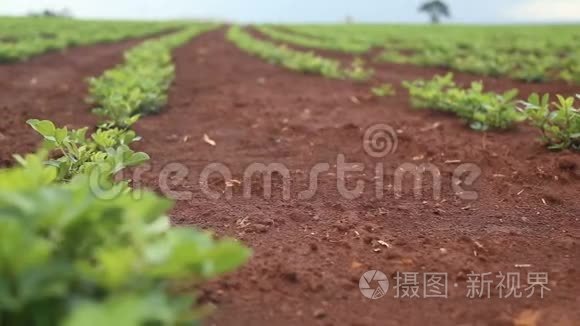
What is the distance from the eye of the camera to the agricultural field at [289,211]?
1.26 meters

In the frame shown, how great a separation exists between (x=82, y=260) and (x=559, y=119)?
377 cm

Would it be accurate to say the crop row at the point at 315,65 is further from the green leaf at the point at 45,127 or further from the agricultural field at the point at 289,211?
the green leaf at the point at 45,127

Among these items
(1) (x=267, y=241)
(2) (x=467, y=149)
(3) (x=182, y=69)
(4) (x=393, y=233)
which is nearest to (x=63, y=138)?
(1) (x=267, y=241)

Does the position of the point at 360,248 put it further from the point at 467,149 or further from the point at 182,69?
the point at 182,69

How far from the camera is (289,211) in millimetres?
3129

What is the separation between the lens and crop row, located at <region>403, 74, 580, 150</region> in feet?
12.9
